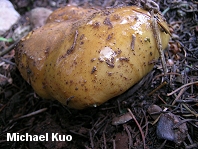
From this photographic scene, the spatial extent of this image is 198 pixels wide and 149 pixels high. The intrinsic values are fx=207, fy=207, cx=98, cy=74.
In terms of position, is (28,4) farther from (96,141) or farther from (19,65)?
(96,141)

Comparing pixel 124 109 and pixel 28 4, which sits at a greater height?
pixel 28 4

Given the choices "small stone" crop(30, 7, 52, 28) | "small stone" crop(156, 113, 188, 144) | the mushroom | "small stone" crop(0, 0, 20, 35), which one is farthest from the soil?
"small stone" crop(30, 7, 52, 28)

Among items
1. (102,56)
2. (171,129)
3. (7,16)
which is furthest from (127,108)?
(7,16)

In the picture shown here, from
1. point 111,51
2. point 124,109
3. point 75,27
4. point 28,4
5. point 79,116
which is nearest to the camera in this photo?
point 111,51

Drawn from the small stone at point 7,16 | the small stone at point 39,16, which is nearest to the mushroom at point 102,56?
the small stone at point 39,16

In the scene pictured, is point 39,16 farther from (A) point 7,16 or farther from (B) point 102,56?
(B) point 102,56

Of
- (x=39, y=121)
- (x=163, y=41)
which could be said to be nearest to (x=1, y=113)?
(x=39, y=121)
